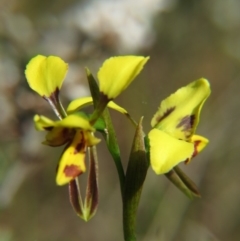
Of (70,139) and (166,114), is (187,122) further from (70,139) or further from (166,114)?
(70,139)

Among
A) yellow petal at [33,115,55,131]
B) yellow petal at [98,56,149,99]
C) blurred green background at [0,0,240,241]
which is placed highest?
yellow petal at [98,56,149,99]

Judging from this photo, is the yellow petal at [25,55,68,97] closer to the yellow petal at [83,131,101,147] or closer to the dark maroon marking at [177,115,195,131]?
the yellow petal at [83,131,101,147]

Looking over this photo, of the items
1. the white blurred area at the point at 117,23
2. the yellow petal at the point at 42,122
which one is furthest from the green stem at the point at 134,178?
the white blurred area at the point at 117,23

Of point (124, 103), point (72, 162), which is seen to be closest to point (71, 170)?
point (72, 162)

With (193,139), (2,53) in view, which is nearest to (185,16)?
(2,53)

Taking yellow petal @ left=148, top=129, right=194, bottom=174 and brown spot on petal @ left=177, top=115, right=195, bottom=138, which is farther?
brown spot on petal @ left=177, top=115, right=195, bottom=138

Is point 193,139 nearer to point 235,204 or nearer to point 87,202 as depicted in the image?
point 87,202

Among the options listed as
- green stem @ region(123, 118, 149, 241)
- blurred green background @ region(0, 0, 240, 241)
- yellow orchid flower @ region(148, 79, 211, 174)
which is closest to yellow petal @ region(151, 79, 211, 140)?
yellow orchid flower @ region(148, 79, 211, 174)
